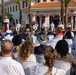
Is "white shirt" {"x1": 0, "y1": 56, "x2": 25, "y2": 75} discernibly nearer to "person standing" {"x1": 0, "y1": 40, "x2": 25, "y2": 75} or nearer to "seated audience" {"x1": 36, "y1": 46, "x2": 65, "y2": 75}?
"person standing" {"x1": 0, "y1": 40, "x2": 25, "y2": 75}

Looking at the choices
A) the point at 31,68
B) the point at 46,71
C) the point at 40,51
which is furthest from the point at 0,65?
the point at 40,51

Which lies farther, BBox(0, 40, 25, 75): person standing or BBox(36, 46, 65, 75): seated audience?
BBox(36, 46, 65, 75): seated audience

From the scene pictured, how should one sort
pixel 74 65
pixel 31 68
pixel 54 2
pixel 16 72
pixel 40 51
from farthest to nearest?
pixel 54 2 < pixel 40 51 < pixel 74 65 < pixel 31 68 < pixel 16 72

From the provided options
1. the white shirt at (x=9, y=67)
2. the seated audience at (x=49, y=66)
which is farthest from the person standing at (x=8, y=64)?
the seated audience at (x=49, y=66)

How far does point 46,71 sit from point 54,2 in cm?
5661

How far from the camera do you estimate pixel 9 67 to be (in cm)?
446

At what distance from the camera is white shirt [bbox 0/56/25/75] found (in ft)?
14.6

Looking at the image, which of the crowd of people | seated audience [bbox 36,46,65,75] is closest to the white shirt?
Answer: the crowd of people

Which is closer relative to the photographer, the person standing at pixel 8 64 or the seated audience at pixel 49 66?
the person standing at pixel 8 64

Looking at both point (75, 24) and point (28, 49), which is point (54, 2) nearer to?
point (75, 24)

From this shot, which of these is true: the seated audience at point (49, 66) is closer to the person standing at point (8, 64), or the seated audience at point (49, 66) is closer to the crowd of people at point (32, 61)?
the crowd of people at point (32, 61)

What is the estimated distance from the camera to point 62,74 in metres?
4.93

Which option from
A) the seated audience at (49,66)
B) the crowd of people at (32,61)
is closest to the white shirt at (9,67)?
the crowd of people at (32,61)

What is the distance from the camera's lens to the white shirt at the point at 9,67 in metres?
4.46
